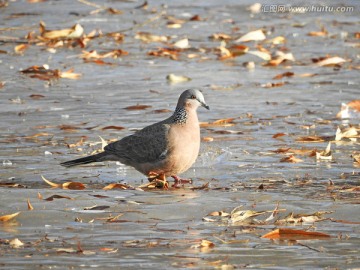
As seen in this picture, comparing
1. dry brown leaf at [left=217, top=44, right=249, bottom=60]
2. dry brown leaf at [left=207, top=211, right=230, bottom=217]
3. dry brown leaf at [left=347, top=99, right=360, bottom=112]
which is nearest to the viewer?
dry brown leaf at [left=207, top=211, right=230, bottom=217]

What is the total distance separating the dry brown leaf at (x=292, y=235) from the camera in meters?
6.52

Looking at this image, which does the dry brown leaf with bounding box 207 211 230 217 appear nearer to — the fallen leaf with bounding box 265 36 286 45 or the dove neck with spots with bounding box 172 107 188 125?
the dove neck with spots with bounding box 172 107 188 125

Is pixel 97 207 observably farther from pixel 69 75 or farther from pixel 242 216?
pixel 69 75

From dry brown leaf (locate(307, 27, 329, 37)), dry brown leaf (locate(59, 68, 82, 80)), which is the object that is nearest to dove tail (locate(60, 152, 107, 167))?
dry brown leaf (locate(59, 68, 82, 80))

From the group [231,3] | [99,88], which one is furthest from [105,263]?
[231,3]

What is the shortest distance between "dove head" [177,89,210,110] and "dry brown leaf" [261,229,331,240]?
262 centimetres

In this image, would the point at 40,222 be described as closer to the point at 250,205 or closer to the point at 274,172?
the point at 250,205

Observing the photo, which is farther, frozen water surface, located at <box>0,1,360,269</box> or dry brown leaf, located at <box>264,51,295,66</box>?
dry brown leaf, located at <box>264,51,295,66</box>

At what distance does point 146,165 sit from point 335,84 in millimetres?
5111

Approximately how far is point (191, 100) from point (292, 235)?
275 centimetres

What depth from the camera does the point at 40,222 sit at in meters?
6.88

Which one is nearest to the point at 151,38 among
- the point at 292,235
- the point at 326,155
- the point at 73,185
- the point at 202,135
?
the point at 202,135

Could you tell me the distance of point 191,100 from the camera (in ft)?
29.8

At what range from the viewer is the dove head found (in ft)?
29.6
